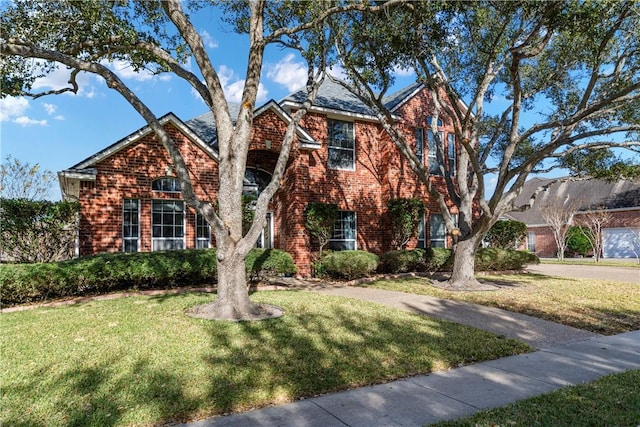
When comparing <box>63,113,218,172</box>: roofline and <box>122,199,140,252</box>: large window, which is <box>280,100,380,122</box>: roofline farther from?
<box>122,199,140,252</box>: large window

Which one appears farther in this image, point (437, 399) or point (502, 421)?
point (437, 399)

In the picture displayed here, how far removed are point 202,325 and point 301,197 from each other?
8952mm

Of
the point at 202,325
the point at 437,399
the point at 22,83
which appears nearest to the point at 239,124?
the point at 202,325

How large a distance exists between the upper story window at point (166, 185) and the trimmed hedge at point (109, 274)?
3063mm

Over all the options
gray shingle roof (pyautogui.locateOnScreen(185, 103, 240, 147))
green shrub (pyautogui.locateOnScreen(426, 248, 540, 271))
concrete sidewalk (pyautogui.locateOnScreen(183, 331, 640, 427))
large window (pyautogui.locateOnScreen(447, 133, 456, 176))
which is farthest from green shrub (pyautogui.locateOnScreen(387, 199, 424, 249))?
concrete sidewalk (pyautogui.locateOnScreen(183, 331, 640, 427))

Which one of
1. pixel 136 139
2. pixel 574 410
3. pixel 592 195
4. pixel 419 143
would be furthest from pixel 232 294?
pixel 592 195

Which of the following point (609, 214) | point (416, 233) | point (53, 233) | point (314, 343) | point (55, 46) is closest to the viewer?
point (314, 343)

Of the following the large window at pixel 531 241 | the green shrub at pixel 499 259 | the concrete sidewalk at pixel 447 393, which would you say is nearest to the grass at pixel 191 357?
the concrete sidewalk at pixel 447 393

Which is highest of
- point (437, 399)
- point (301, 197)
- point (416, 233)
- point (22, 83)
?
point (22, 83)

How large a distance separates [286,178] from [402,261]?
17.6 ft

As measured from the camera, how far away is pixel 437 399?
4.34 meters

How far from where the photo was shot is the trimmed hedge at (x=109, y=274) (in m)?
8.84

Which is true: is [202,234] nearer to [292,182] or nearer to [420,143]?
[292,182]

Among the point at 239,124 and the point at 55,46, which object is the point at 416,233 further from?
the point at 55,46
